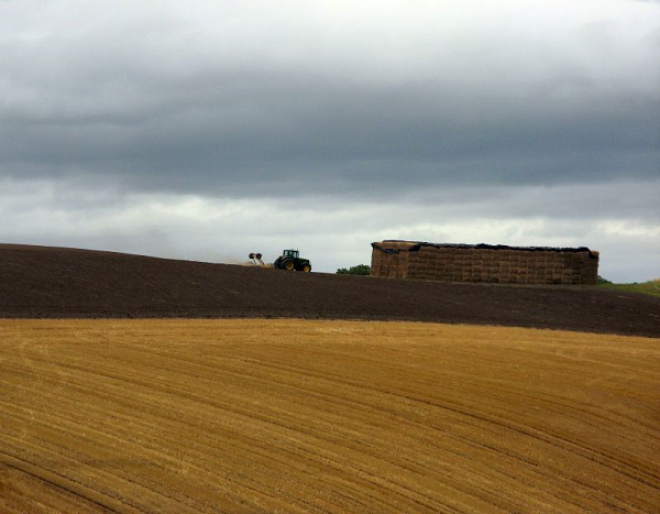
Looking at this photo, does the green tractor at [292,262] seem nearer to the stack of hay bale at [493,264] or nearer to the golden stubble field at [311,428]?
the stack of hay bale at [493,264]

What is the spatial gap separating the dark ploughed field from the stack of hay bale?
25.6ft

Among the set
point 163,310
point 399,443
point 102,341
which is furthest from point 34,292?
point 399,443

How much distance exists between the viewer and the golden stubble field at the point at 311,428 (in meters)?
11.0

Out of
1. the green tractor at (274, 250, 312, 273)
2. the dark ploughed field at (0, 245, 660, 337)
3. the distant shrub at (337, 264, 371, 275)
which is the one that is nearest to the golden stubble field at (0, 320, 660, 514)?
the dark ploughed field at (0, 245, 660, 337)


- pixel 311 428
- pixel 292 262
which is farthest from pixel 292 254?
pixel 311 428

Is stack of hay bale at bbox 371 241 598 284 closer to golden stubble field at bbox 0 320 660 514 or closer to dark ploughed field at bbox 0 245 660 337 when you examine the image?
dark ploughed field at bbox 0 245 660 337

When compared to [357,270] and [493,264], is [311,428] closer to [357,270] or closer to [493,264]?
[493,264]

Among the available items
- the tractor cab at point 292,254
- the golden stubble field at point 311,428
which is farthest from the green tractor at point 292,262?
the golden stubble field at point 311,428

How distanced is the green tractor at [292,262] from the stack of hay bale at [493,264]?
6.72m

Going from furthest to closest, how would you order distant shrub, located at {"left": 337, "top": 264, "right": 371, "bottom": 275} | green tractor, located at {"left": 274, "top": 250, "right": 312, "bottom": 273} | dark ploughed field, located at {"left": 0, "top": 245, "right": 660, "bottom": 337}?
distant shrub, located at {"left": 337, "top": 264, "right": 371, "bottom": 275}, green tractor, located at {"left": 274, "top": 250, "right": 312, "bottom": 273}, dark ploughed field, located at {"left": 0, "top": 245, "right": 660, "bottom": 337}

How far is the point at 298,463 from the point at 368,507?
1797 millimetres

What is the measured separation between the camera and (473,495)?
1148 cm

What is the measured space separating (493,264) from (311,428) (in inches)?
1785

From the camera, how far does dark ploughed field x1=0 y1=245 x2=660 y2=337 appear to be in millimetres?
31764
